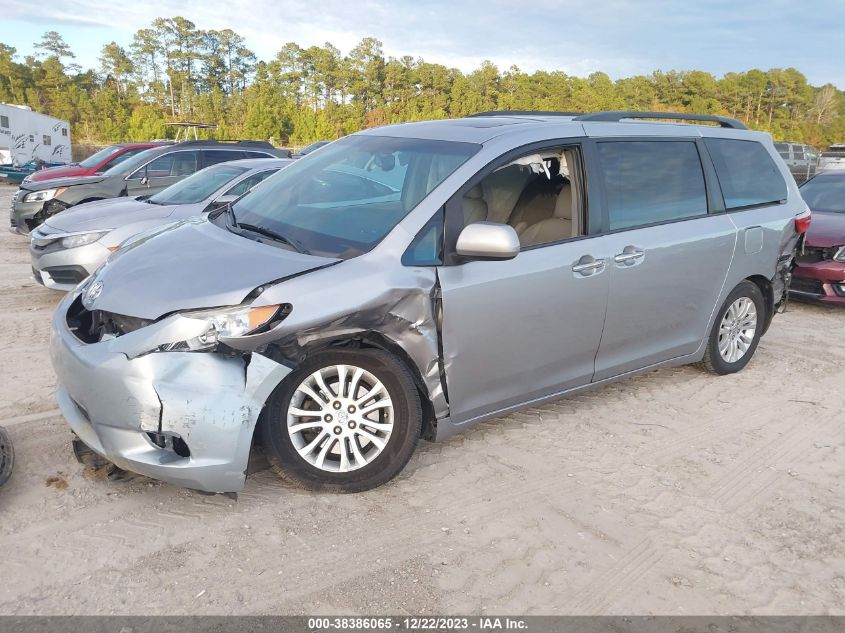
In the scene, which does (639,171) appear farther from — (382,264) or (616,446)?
(382,264)

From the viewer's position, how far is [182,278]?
10.7 ft

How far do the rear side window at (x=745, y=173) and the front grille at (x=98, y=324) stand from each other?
3.96m

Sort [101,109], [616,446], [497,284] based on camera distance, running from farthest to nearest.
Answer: [101,109]
[616,446]
[497,284]

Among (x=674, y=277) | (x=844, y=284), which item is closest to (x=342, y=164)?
(x=674, y=277)

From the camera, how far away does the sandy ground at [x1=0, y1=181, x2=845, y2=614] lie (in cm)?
276

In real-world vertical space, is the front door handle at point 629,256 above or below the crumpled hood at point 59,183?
above

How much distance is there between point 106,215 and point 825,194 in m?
8.65

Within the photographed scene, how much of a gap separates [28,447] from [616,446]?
3.30 metres

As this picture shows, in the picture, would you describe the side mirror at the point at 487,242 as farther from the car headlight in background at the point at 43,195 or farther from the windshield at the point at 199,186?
the car headlight in background at the point at 43,195

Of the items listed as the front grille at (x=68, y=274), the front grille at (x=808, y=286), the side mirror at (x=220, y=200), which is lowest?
the front grille at (x=68, y=274)

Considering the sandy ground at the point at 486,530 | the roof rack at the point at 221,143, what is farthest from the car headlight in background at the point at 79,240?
the roof rack at the point at 221,143

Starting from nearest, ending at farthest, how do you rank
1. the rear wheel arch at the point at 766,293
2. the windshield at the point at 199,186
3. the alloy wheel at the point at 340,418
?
the alloy wheel at the point at 340,418
the rear wheel arch at the point at 766,293
the windshield at the point at 199,186

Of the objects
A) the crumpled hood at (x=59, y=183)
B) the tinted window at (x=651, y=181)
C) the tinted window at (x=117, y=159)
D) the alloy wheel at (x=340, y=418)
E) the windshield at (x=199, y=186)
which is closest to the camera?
the alloy wheel at (x=340, y=418)

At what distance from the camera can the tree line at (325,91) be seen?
53.8 m
